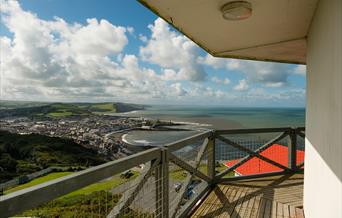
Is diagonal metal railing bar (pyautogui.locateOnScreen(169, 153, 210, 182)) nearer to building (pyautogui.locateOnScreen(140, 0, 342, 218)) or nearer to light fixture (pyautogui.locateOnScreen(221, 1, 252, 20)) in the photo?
building (pyautogui.locateOnScreen(140, 0, 342, 218))

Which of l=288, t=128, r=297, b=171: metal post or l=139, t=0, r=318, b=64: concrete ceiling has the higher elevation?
l=139, t=0, r=318, b=64: concrete ceiling

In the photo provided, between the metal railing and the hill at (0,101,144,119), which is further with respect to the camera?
the hill at (0,101,144,119)

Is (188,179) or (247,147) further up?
(247,147)

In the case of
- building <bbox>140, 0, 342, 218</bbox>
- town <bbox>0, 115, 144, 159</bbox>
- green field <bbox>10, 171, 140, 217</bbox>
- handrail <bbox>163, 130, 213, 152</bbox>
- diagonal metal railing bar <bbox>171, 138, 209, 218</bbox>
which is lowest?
town <bbox>0, 115, 144, 159</bbox>

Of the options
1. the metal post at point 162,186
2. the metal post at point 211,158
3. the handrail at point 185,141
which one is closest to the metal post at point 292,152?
the metal post at point 211,158

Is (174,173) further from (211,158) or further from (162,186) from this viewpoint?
(211,158)

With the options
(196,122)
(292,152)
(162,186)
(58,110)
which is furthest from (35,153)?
(162,186)

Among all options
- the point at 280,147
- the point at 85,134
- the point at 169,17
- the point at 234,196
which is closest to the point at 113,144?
the point at 85,134

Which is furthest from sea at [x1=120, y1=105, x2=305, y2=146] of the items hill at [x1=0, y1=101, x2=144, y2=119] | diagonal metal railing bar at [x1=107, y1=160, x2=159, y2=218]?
hill at [x1=0, y1=101, x2=144, y2=119]
